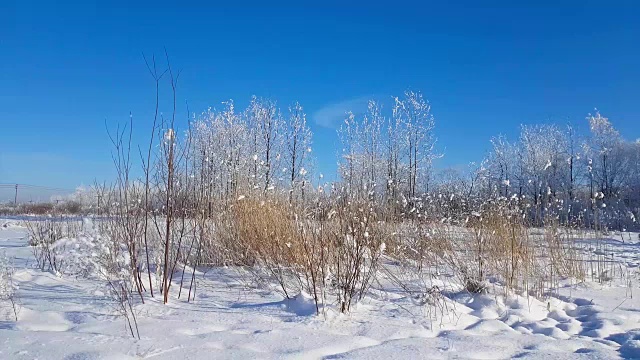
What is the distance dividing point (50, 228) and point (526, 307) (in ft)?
23.4

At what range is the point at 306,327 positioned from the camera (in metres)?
3.15

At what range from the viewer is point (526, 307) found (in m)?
4.04

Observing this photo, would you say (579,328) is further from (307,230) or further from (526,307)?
(307,230)

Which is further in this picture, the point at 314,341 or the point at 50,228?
the point at 50,228

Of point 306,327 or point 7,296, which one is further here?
point 7,296

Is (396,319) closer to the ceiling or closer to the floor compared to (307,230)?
closer to the floor

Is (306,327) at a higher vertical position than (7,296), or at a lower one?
lower

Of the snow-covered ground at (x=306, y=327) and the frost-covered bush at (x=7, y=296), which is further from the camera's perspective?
the frost-covered bush at (x=7, y=296)

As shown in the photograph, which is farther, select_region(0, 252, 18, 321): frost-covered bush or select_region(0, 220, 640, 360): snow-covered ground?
select_region(0, 252, 18, 321): frost-covered bush

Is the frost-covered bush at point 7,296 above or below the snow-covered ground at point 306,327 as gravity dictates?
above

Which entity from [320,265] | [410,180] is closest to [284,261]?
[320,265]

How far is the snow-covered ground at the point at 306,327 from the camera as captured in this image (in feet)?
8.75

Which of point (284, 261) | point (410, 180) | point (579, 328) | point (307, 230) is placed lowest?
point (579, 328)

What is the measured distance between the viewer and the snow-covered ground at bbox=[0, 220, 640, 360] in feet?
8.75
